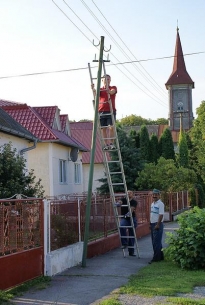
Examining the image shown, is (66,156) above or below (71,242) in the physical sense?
above

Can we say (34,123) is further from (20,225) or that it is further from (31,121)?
(20,225)

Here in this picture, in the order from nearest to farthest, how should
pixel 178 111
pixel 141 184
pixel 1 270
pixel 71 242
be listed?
1. pixel 1 270
2. pixel 71 242
3. pixel 141 184
4. pixel 178 111

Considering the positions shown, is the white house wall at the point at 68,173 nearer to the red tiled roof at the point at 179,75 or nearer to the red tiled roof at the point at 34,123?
the red tiled roof at the point at 34,123

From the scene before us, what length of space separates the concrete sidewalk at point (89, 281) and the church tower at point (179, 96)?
77093 mm

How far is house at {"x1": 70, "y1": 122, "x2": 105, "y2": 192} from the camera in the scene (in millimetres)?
36500

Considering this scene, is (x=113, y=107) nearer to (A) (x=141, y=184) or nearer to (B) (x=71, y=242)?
(B) (x=71, y=242)

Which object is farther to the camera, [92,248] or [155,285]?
[92,248]

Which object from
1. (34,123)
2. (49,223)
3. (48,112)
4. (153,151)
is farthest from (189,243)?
(153,151)

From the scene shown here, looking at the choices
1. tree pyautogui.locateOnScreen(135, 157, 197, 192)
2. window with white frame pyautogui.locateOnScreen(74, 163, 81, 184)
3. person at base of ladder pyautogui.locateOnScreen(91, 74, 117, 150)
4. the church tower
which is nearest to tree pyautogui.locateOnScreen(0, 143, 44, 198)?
person at base of ladder pyautogui.locateOnScreen(91, 74, 117, 150)

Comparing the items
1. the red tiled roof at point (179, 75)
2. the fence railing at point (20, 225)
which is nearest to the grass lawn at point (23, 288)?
the fence railing at point (20, 225)

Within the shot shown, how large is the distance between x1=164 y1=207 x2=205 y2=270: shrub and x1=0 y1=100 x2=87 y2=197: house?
35.4ft

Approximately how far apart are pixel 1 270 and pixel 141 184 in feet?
72.5

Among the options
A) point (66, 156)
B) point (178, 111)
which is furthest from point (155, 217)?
point (178, 111)

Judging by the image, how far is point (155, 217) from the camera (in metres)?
12.3
